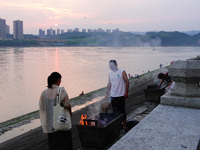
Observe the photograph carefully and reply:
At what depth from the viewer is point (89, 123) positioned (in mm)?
4527

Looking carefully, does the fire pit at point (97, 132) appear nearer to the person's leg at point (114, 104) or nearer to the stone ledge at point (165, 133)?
the person's leg at point (114, 104)

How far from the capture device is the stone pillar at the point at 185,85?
3924 mm

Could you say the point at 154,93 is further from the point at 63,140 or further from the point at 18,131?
the point at 18,131

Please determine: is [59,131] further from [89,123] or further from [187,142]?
[187,142]

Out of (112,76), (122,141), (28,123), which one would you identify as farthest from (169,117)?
(28,123)

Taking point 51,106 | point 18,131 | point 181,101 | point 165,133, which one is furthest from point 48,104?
point 18,131

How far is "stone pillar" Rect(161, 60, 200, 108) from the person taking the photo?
392cm

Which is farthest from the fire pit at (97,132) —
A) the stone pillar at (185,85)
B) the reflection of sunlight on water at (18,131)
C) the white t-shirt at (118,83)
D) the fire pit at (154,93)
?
the reflection of sunlight on water at (18,131)

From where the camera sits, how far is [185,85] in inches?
162

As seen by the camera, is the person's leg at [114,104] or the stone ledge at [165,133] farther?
the person's leg at [114,104]

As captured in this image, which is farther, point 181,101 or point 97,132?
point 97,132

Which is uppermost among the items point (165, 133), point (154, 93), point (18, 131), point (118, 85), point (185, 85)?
point (185, 85)

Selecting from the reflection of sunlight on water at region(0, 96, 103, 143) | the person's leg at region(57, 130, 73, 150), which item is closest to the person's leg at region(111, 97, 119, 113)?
the person's leg at region(57, 130, 73, 150)

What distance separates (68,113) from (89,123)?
3.48 feet
